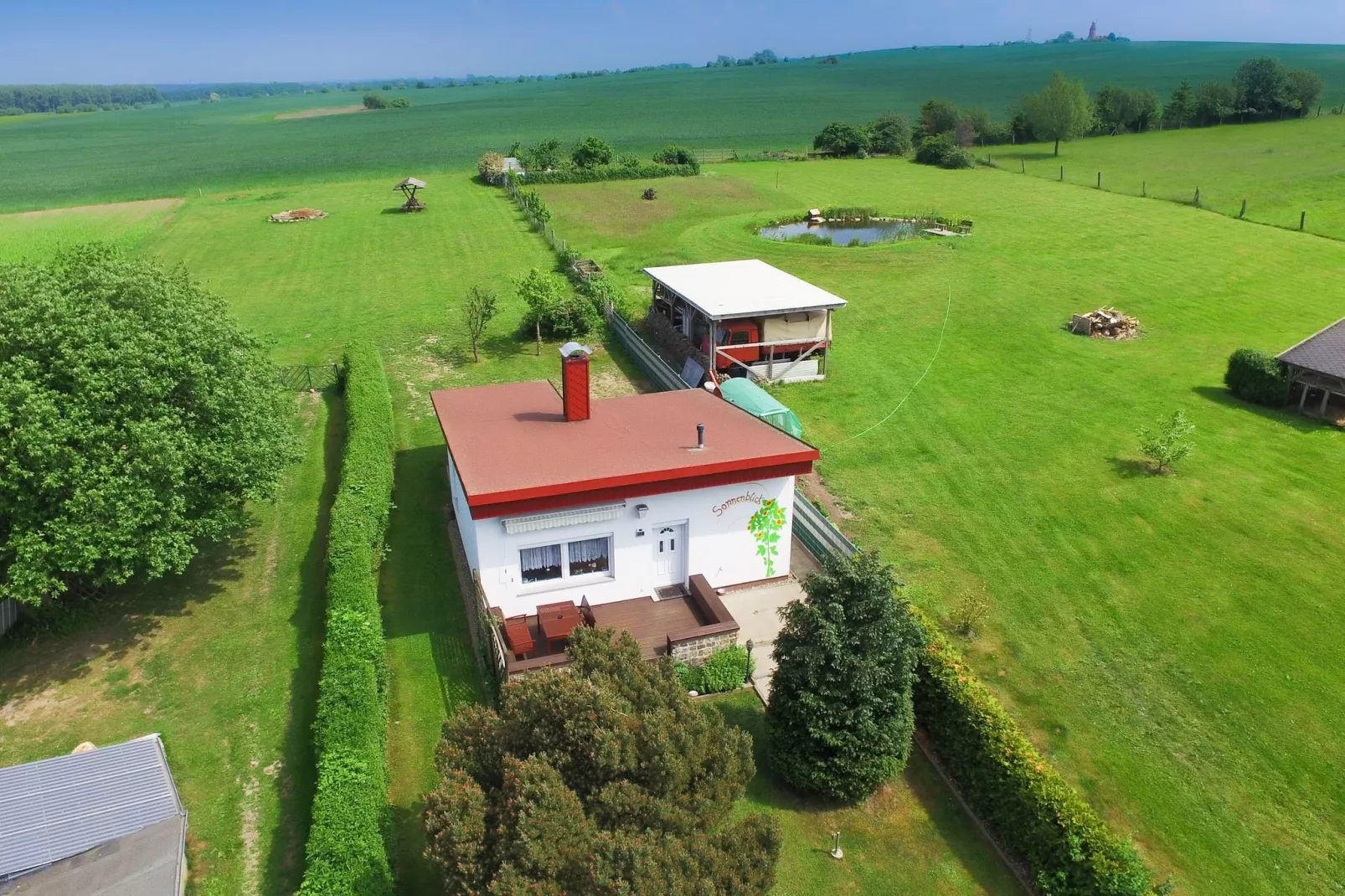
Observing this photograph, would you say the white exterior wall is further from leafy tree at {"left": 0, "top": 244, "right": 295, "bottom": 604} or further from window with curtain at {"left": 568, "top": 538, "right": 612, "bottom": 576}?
leafy tree at {"left": 0, "top": 244, "right": 295, "bottom": 604}

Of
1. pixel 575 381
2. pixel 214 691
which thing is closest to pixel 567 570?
pixel 575 381

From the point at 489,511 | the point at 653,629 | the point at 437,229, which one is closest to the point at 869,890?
the point at 653,629

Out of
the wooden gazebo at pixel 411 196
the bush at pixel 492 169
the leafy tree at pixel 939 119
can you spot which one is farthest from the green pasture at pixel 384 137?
the wooden gazebo at pixel 411 196

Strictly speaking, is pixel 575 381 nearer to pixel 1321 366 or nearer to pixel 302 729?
pixel 302 729

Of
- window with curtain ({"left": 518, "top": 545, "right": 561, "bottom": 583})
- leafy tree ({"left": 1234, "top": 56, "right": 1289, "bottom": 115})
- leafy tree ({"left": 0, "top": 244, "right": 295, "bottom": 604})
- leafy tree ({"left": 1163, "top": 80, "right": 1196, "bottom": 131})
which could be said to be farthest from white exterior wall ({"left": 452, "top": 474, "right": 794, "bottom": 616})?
leafy tree ({"left": 1234, "top": 56, "right": 1289, "bottom": 115})

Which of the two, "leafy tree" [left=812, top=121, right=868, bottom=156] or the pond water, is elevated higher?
"leafy tree" [left=812, top=121, right=868, bottom=156]

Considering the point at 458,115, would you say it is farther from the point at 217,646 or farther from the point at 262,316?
the point at 217,646
